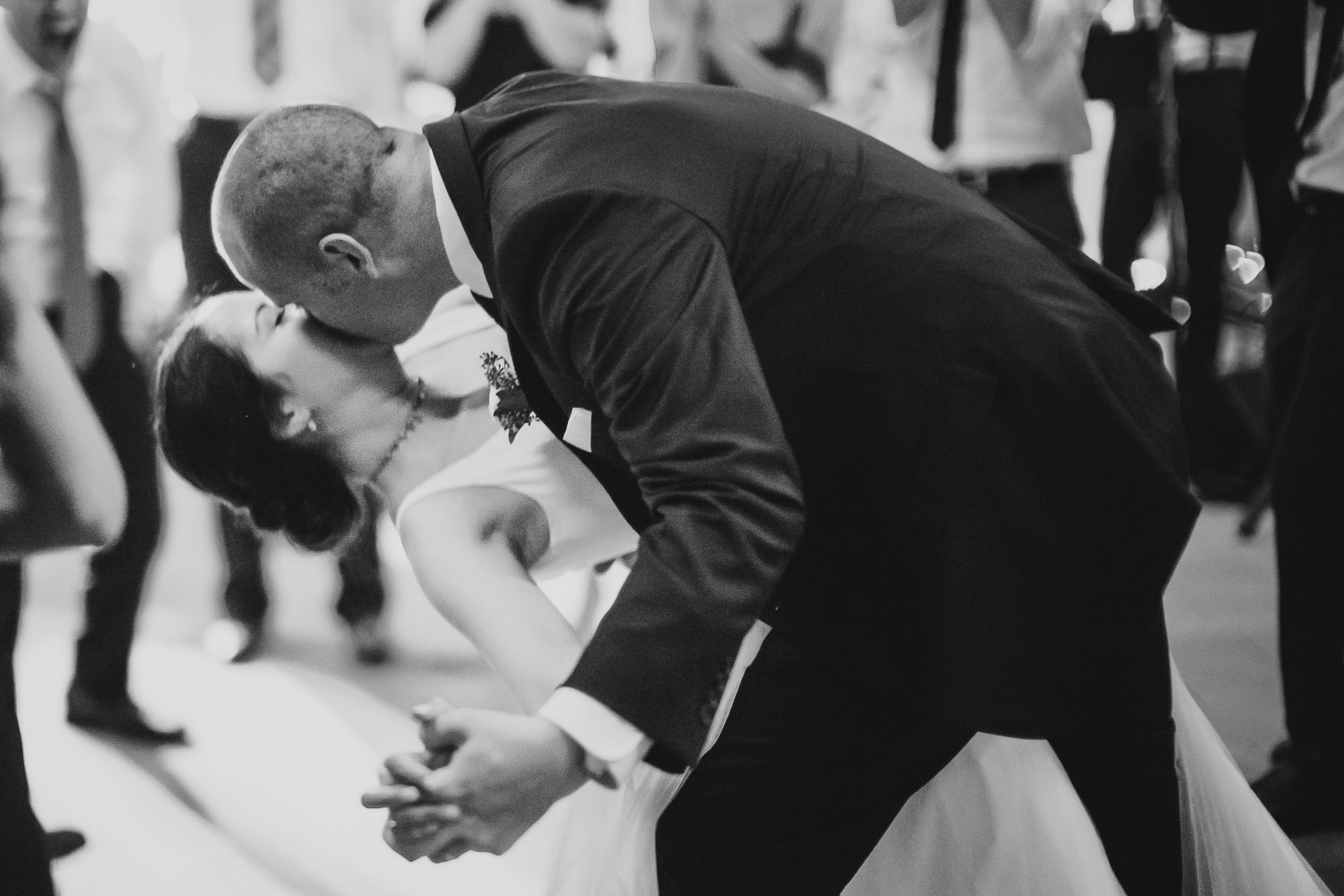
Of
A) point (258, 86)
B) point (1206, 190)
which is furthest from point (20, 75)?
point (1206, 190)

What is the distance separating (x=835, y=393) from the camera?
1.09 meters

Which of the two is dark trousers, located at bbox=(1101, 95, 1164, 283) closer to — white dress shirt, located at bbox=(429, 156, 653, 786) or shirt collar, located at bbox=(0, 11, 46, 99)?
shirt collar, located at bbox=(0, 11, 46, 99)

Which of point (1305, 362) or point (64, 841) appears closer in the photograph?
point (1305, 362)

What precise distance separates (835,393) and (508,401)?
1.57 feet

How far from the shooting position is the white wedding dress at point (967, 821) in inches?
50.3

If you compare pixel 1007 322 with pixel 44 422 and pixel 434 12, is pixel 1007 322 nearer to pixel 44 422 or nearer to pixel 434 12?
pixel 44 422

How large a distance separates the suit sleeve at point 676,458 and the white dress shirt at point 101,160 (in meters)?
1.58

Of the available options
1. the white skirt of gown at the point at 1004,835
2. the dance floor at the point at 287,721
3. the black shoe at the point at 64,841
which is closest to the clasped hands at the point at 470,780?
the white skirt of gown at the point at 1004,835

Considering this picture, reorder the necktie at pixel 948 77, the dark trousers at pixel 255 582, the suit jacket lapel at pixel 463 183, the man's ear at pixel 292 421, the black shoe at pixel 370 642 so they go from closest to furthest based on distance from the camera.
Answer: the suit jacket lapel at pixel 463 183 → the man's ear at pixel 292 421 → the necktie at pixel 948 77 → the black shoe at pixel 370 642 → the dark trousers at pixel 255 582

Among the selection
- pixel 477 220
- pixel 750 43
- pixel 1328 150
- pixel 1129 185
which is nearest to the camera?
pixel 477 220

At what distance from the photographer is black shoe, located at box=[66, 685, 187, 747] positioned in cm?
252

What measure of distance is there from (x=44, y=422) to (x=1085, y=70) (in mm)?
3590

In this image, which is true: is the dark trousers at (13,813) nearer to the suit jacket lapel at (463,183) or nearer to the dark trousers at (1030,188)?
the suit jacket lapel at (463,183)

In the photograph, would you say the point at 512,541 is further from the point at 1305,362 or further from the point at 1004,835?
the point at 1305,362
